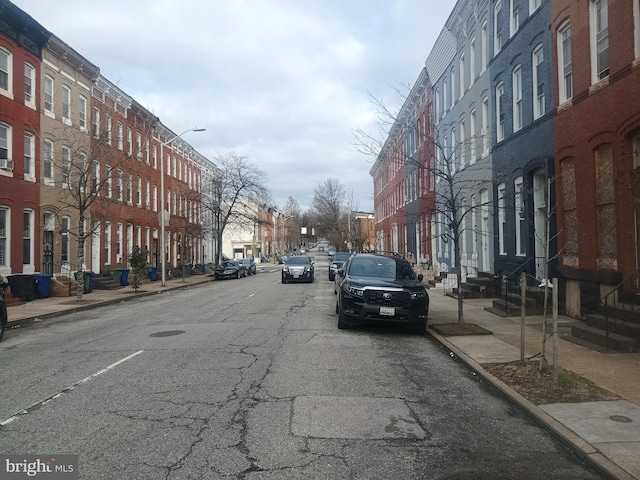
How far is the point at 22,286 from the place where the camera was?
779 inches

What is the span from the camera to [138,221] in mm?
34844

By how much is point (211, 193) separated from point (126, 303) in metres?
26.2

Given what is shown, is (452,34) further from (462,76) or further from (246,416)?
(246,416)

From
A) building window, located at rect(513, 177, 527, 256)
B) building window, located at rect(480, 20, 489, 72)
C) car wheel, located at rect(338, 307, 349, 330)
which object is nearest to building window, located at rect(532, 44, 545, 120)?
building window, located at rect(513, 177, 527, 256)

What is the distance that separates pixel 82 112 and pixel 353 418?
26039mm

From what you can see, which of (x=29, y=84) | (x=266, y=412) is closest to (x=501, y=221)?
(x=266, y=412)

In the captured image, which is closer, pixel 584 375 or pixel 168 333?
pixel 584 375

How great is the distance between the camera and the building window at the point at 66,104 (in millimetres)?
24516

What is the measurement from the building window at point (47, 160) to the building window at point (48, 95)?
1447 mm

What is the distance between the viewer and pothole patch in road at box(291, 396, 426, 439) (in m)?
5.03

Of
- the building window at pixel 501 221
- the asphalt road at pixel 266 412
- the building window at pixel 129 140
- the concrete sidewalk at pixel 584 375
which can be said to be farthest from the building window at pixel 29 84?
the building window at pixel 501 221

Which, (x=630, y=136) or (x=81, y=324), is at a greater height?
(x=630, y=136)

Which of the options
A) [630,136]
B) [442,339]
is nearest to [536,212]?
[630,136]

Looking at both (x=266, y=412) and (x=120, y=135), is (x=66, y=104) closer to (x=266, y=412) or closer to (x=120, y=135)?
(x=120, y=135)
